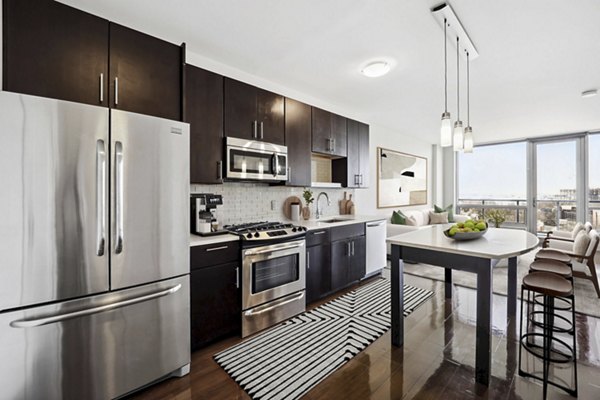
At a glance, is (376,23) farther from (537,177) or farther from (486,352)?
(537,177)

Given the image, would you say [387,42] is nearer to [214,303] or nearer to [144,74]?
[144,74]

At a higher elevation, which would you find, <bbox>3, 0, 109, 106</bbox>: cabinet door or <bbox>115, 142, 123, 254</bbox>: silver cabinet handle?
<bbox>3, 0, 109, 106</bbox>: cabinet door

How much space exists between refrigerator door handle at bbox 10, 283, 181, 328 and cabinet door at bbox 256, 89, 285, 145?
1815 millimetres

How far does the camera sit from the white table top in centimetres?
186

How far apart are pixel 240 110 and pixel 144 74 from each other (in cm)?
100

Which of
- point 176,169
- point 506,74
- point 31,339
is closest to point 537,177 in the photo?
point 506,74

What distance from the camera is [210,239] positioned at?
2262 millimetres

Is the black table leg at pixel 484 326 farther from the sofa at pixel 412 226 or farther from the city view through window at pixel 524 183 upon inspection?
the city view through window at pixel 524 183

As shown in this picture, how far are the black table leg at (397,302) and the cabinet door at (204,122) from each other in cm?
177

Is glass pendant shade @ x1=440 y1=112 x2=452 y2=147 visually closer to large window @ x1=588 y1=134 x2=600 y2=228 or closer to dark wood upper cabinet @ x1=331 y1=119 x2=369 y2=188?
dark wood upper cabinet @ x1=331 y1=119 x2=369 y2=188

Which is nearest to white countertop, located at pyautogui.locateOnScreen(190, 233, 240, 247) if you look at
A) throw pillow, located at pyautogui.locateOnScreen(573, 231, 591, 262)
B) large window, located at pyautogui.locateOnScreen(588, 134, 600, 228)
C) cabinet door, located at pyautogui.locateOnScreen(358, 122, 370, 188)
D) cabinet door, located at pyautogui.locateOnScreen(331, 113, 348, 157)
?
cabinet door, located at pyautogui.locateOnScreen(331, 113, 348, 157)

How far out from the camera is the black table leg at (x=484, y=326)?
1.83 meters

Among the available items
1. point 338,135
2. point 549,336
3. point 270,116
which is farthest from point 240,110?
point 549,336

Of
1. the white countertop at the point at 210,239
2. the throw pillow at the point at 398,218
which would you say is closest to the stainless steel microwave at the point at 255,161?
the white countertop at the point at 210,239
